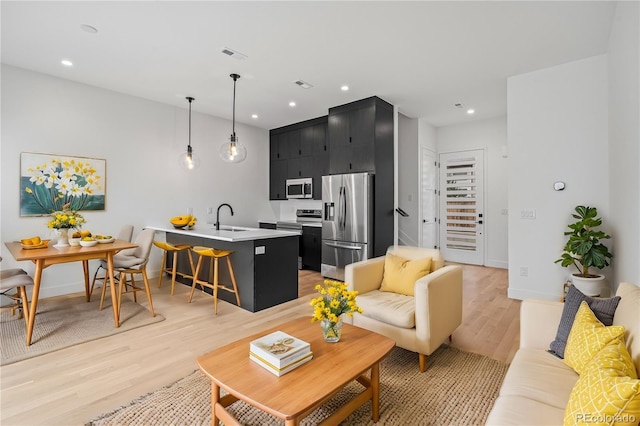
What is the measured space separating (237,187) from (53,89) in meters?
3.05

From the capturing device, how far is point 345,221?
500cm

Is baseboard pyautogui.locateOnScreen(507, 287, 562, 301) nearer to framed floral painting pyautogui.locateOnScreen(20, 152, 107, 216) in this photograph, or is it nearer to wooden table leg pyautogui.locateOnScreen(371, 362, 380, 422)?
wooden table leg pyautogui.locateOnScreen(371, 362, 380, 422)

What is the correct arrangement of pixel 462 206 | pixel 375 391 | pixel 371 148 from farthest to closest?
pixel 462 206 → pixel 371 148 → pixel 375 391

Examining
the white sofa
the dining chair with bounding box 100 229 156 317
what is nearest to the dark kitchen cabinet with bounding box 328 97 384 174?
the dining chair with bounding box 100 229 156 317

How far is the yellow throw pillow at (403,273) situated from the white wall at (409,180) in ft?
10.1

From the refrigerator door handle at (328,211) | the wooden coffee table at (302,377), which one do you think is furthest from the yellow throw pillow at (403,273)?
the refrigerator door handle at (328,211)

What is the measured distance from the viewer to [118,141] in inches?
182

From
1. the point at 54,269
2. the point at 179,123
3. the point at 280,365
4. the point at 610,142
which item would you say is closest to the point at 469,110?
the point at 610,142

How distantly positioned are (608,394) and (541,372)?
0.60m

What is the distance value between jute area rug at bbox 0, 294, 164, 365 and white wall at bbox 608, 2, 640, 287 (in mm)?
4310

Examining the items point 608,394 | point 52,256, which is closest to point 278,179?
point 52,256

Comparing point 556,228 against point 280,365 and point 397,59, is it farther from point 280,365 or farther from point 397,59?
point 280,365

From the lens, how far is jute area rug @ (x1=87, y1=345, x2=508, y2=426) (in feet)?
5.80

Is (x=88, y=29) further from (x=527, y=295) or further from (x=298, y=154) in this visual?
(x=527, y=295)
